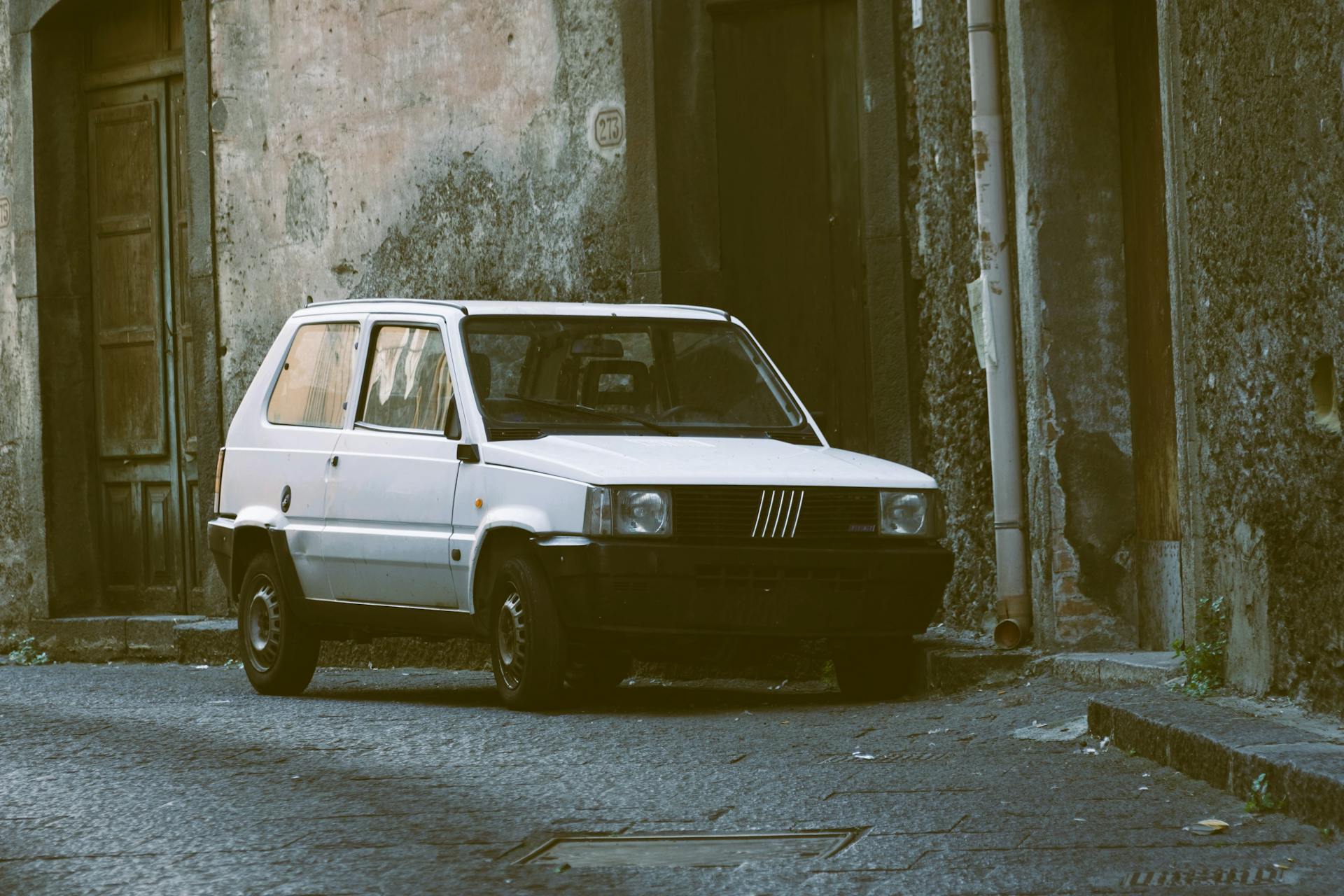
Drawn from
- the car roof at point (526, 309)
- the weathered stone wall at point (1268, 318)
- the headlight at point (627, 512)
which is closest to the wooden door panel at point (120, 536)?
the car roof at point (526, 309)

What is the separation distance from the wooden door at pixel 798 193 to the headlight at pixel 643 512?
354 cm

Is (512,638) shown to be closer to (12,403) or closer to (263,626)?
(263,626)

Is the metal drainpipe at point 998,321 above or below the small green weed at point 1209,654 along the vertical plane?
above

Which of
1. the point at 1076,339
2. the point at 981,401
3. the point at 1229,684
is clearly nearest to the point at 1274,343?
the point at 1229,684

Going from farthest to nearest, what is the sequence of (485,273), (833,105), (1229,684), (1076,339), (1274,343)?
(485,273) < (833,105) < (1076,339) < (1229,684) < (1274,343)

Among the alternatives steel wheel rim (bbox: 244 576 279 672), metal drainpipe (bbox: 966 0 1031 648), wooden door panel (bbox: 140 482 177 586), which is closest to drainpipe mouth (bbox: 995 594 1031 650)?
metal drainpipe (bbox: 966 0 1031 648)

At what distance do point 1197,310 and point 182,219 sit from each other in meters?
8.77

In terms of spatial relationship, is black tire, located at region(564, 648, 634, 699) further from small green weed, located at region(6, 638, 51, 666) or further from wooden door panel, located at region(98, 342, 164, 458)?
wooden door panel, located at region(98, 342, 164, 458)

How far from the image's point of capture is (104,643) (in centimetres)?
1452

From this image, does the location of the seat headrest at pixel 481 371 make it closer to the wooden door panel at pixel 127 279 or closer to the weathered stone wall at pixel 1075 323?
the weathered stone wall at pixel 1075 323

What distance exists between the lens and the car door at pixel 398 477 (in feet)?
29.4

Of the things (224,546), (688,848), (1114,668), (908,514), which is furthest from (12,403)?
(688,848)

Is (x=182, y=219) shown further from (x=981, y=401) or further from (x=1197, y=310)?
(x=1197, y=310)

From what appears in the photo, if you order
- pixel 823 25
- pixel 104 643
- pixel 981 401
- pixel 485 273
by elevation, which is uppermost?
pixel 823 25
